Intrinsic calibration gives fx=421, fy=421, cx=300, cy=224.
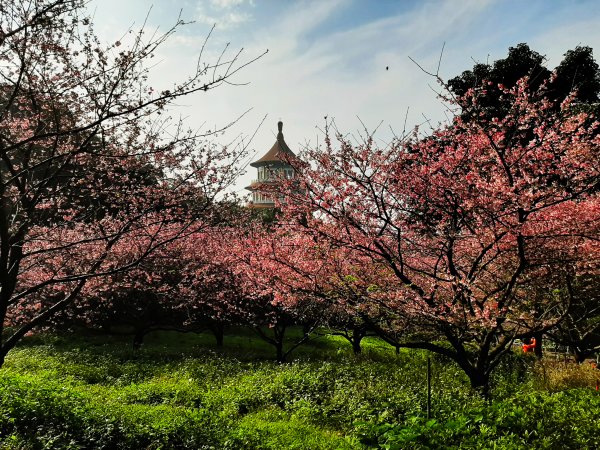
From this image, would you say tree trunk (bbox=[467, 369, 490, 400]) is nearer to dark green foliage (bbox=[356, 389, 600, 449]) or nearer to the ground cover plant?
the ground cover plant

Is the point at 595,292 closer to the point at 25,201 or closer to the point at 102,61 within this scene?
the point at 102,61

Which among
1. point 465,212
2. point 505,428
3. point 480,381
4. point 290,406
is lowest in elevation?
point 290,406

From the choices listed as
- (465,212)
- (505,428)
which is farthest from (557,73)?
(505,428)

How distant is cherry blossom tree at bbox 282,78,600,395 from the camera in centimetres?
638

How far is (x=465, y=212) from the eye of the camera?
6.84 metres

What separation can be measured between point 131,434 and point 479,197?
6376 millimetres

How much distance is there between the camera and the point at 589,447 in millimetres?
5582

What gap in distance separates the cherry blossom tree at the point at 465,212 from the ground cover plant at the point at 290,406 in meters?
1.22

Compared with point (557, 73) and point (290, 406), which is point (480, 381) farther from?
Answer: point (557, 73)

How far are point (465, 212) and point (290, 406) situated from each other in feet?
17.5

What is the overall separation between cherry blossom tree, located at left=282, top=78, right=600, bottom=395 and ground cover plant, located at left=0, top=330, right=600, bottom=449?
1.22m

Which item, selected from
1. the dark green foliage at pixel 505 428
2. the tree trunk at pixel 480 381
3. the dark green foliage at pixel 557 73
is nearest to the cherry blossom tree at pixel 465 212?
the tree trunk at pixel 480 381

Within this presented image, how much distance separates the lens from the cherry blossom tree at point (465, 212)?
6383 mm

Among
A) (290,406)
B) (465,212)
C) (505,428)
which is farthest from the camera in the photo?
(290,406)
